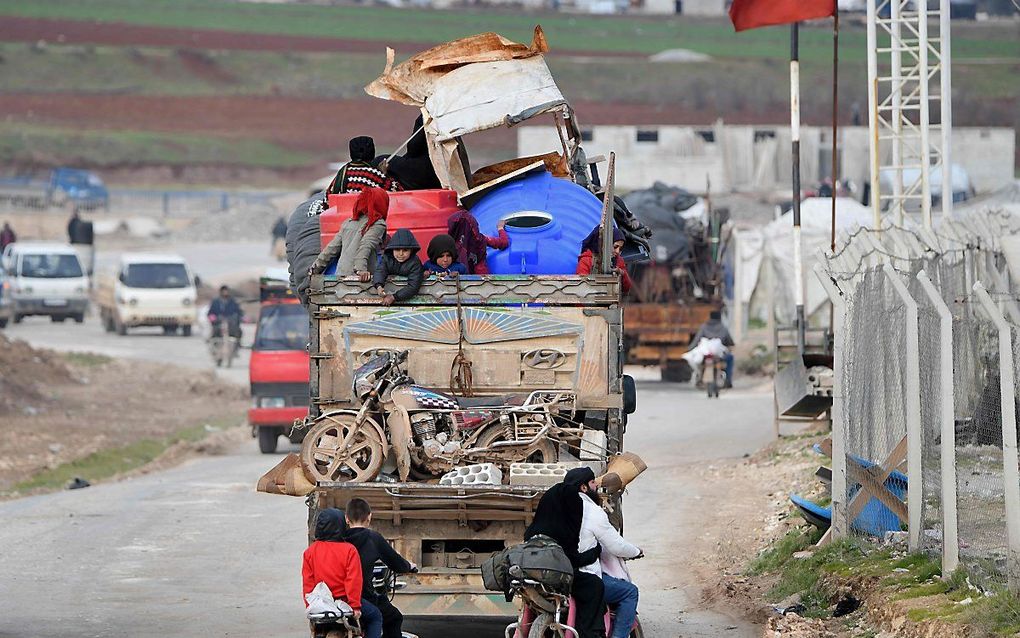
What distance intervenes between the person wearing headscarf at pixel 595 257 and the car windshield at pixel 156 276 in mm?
29453

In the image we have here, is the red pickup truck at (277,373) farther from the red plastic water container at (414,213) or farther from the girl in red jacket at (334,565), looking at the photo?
the girl in red jacket at (334,565)

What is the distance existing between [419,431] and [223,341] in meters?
25.2

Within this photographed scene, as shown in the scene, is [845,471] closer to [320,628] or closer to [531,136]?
[320,628]

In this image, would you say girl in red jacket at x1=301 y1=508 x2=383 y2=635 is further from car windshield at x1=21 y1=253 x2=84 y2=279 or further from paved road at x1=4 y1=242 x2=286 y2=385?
car windshield at x1=21 y1=253 x2=84 y2=279

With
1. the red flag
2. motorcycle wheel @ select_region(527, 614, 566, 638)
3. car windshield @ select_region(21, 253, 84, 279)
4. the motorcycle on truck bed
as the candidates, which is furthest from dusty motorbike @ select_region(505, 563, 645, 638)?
car windshield @ select_region(21, 253, 84, 279)

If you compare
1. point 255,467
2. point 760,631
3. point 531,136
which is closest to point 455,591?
point 760,631

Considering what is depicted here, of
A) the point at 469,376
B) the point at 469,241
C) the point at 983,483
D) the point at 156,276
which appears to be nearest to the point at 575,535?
the point at 469,376

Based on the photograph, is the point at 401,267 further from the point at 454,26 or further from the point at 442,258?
the point at 454,26

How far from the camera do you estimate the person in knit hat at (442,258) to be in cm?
1170

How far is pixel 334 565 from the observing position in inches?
372

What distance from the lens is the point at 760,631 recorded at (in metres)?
12.0

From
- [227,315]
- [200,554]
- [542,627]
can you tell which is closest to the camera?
[542,627]

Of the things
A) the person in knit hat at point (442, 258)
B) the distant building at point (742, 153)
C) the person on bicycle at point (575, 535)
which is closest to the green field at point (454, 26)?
the distant building at point (742, 153)

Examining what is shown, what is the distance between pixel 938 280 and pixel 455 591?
6.67 m
